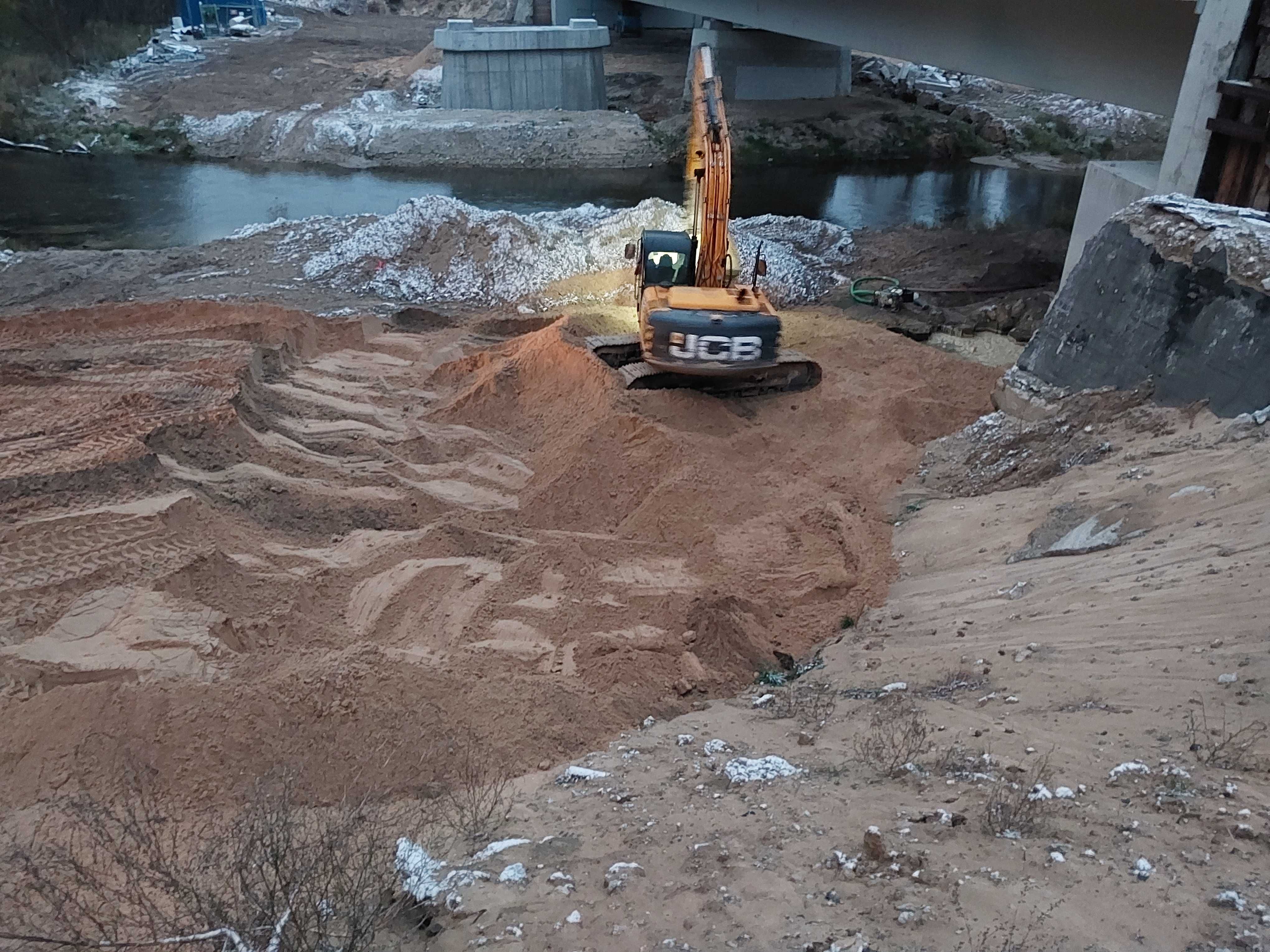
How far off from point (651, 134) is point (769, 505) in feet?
81.6

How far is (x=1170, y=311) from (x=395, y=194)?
2306cm

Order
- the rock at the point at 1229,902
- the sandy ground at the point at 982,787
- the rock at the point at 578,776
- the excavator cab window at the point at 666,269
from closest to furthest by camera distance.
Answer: the rock at the point at 1229,902
the sandy ground at the point at 982,787
the rock at the point at 578,776
the excavator cab window at the point at 666,269

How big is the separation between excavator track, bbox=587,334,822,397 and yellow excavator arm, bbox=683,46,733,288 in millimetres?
1415

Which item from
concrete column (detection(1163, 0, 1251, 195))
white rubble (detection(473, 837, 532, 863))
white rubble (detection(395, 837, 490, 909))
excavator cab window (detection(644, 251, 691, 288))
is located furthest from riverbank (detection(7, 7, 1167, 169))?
white rubble (detection(395, 837, 490, 909))

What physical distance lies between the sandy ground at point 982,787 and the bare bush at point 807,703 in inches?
1.3

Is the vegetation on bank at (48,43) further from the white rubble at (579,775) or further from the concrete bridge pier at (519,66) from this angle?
the white rubble at (579,775)

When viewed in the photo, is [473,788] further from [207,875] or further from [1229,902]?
[1229,902]

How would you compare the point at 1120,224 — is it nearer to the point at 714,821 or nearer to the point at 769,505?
the point at 769,505

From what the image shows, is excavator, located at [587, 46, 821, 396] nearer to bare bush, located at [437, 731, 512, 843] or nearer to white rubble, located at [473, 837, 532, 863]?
bare bush, located at [437, 731, 512, 843]

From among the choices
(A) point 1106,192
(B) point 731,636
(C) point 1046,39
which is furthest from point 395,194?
(B) point 731,636

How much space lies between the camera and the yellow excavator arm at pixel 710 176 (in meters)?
13.2

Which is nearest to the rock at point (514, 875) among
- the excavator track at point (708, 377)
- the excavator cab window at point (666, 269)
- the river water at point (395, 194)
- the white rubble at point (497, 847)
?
the white rubble at point (497, 847)

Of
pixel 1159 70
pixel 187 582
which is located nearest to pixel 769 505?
pixel 187 582

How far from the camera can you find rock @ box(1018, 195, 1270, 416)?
912 cm
